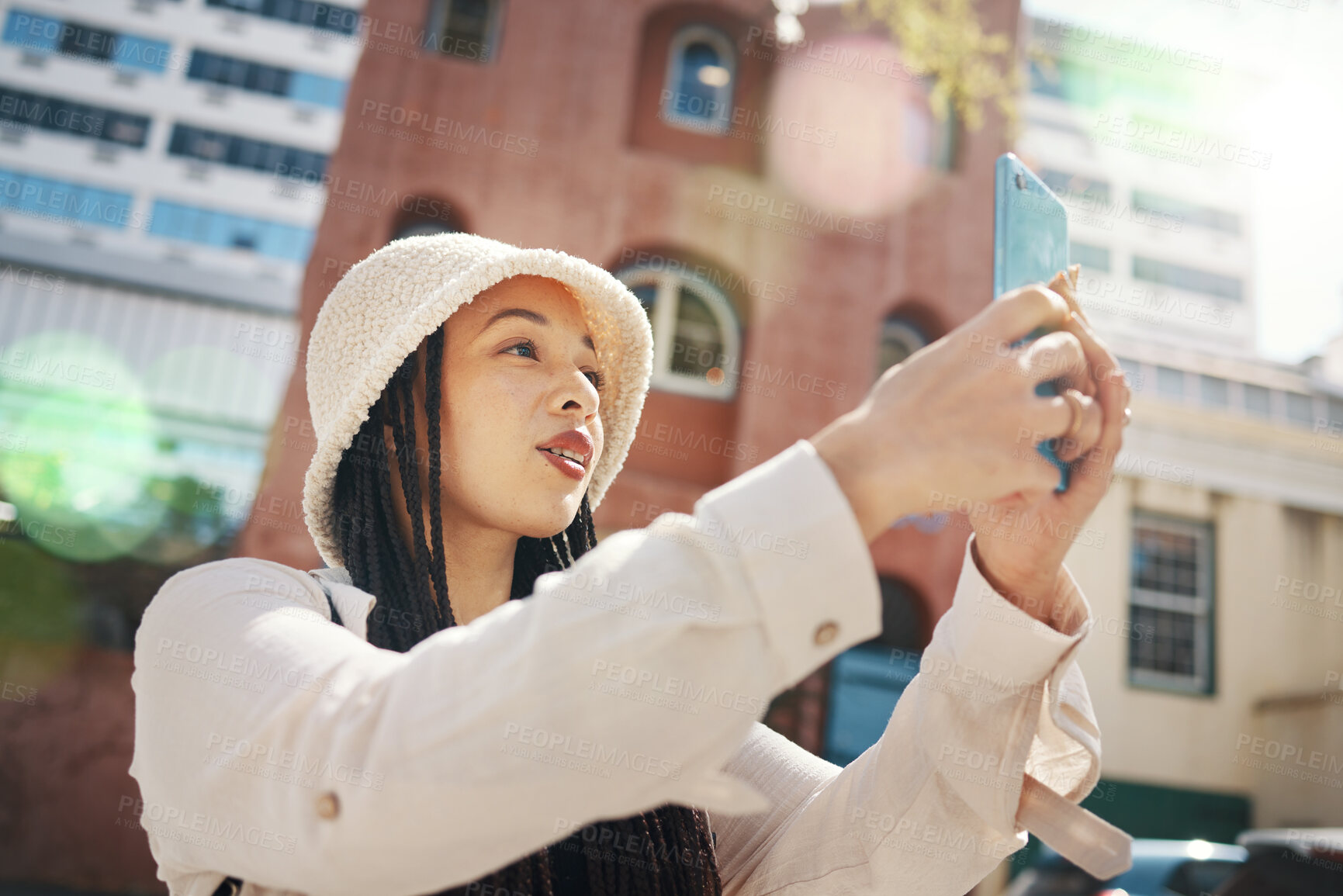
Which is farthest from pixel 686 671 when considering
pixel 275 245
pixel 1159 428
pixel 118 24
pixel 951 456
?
pixel 118 24

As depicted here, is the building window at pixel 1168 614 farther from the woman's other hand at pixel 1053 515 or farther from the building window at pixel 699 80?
the woman's other hand at pixel 1053 515

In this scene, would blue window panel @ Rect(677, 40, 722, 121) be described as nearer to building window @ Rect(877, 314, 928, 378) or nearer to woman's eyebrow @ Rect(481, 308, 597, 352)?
building window @ Rect(877, 314, 928, 378)

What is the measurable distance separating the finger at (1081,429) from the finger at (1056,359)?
28 millimetres

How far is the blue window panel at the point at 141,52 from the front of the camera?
3766 centimetres

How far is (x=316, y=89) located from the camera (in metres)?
38.1

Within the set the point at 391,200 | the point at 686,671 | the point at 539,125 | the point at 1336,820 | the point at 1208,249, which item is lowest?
the point at 1336,820

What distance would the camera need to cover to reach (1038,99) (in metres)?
33.7

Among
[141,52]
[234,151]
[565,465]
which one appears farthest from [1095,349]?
[141,52]

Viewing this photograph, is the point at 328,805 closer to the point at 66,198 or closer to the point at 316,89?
the point at 316,89

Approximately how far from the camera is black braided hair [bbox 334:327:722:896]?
1538 mm

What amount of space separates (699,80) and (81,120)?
3640 cm

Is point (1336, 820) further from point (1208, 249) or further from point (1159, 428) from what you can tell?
point (1208, 249)

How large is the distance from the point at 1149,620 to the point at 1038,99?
25.2m

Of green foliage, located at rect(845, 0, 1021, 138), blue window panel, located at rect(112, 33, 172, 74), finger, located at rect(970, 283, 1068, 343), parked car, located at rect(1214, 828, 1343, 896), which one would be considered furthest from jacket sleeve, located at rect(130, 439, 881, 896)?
blue window panel, located at rect(112, 33, 172, 74)
